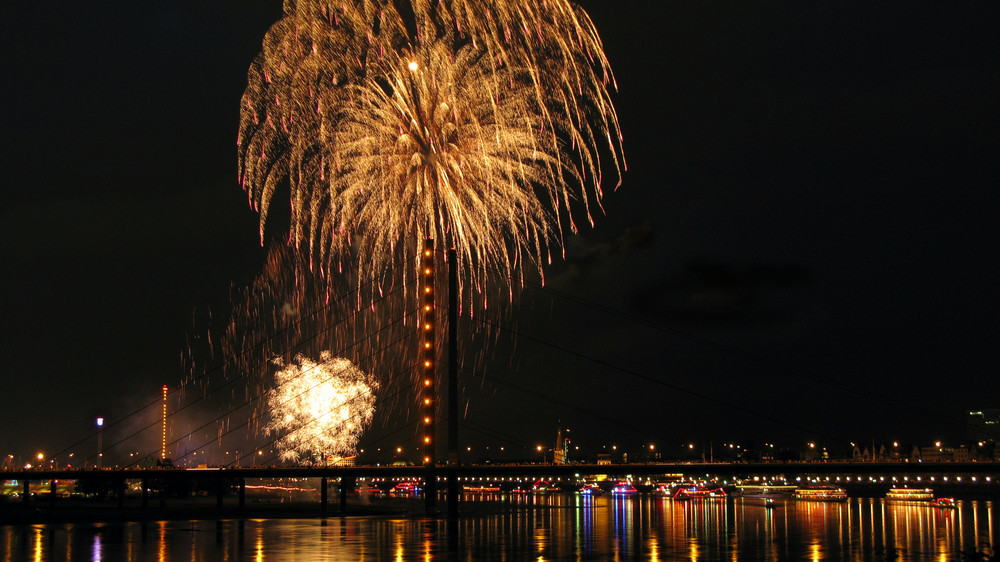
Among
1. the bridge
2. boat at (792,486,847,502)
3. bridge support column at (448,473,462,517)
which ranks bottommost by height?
boat at (792,486,847,502)

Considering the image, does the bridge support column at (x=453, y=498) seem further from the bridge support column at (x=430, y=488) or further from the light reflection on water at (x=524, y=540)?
the light reflection on water at (x=524, y=540)

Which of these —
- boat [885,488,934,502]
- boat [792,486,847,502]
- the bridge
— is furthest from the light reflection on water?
boat [792,486,847,502]

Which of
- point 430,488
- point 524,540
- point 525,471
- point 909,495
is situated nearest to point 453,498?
point 430,488

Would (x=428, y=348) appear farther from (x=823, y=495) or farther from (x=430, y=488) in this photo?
(x=823, y=495)

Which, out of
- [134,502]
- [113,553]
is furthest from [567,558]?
[134,502]

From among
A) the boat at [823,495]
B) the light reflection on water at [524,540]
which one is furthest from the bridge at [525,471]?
the boat at [823,495]

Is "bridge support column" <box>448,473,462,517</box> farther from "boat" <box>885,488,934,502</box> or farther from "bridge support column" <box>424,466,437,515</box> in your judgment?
"boat" <box>885,488,934,502</box>

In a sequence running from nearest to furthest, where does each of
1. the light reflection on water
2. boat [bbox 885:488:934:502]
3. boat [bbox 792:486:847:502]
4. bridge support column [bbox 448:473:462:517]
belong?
the light reflection on water
bridge support column [bbox 448:473:462:517]
boat [bbox 885:488:934:502]
boat [bbox 792:486:847:502]

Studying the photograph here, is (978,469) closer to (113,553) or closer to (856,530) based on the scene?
(856,530)
